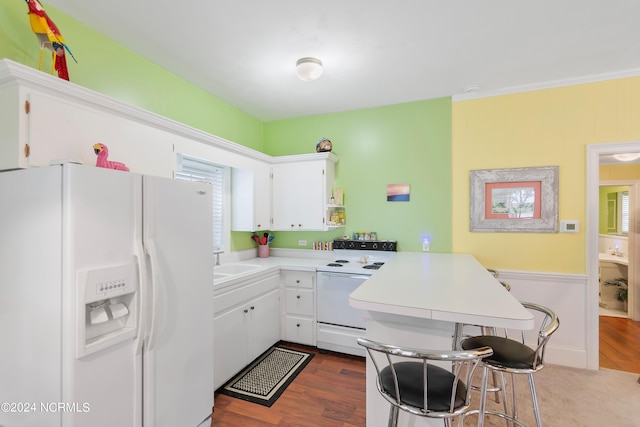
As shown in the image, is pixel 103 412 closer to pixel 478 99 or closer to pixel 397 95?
pixel 397 95

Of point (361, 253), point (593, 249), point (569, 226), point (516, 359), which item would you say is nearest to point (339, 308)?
point (361, 253)

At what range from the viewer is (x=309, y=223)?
3.39m

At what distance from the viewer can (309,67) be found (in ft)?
7.57

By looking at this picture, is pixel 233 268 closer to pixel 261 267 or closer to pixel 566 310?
pixel 261 267

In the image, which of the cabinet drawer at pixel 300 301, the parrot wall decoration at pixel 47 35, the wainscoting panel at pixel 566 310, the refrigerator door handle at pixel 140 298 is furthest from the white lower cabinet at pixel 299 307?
the parrot wall decoration at pixel 47 35

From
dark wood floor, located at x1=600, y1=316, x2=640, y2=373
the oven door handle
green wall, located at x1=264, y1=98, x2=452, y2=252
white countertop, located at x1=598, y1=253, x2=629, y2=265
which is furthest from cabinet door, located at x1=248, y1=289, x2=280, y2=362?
white countertop, located at x1=598, y1=253, x2=629, y2=265

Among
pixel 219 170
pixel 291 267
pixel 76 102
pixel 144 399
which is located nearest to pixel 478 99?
pixel 291 267

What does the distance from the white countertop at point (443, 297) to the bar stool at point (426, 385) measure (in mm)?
176

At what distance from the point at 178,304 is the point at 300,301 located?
5.16ft

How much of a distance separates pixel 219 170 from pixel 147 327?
2136 millimetres

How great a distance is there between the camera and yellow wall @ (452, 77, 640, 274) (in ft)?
8.64

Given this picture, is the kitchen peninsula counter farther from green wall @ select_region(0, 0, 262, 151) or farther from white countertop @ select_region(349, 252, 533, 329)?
green wall @ select_region(0, 0, 262, 151)

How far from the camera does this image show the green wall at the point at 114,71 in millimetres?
1654

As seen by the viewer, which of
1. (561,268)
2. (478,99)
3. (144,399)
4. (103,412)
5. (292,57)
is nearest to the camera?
(103,412)
